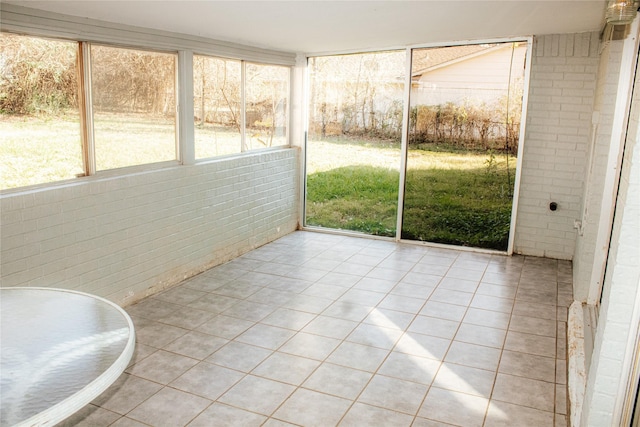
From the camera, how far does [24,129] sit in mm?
3426

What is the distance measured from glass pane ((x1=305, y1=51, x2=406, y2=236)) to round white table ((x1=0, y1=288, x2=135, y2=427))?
4.64m

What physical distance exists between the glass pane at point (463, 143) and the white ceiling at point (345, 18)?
22.5 inches

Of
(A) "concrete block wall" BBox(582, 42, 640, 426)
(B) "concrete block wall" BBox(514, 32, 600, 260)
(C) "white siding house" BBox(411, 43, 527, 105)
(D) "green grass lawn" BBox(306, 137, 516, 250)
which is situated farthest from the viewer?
(D) "green grass lawn" BBox(306, 137, 516, 250)

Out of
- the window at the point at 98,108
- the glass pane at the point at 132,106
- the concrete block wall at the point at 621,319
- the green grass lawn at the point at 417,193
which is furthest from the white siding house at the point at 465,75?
the concrete block wall at the point at 621,319

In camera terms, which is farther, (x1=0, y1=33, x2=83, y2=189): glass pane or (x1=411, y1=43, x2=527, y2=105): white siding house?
(x1=411, y1=43, x2=527, y2=105): white siding house

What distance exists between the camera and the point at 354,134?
7.19m

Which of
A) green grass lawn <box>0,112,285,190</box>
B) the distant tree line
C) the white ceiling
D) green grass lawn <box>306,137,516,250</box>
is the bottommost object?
green grass lawn <box>306,137,516,250</box>

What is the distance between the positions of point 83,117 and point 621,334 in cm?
363

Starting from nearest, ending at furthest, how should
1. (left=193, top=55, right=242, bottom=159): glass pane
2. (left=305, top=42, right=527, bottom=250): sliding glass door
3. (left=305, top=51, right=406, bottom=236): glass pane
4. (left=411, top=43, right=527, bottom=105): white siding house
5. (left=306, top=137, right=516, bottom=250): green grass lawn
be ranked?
(left=193, top=55, right=242, bottom=159): glass pane → (left=411, top=43, right=527, bottom=105): white siding house → (left=305, top=42, right=527, bottom=250): sliding glass door → (left=306, top=137, right=516, bottom=250): green grass lawn → (left=305, top=51, right=406, bottom=236): glass pane

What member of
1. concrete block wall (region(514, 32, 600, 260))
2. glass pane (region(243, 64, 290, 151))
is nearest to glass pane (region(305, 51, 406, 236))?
glass pane (region(243, 64, 290, 151))

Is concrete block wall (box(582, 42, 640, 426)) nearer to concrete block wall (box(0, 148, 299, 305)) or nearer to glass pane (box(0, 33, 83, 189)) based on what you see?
concrete block wall (box(0, 148, 299, 305))

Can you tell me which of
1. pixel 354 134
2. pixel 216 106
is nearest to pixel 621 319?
pixel 216 106

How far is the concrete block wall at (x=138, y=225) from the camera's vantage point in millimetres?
3371

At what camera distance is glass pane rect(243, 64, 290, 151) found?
5.77 m
